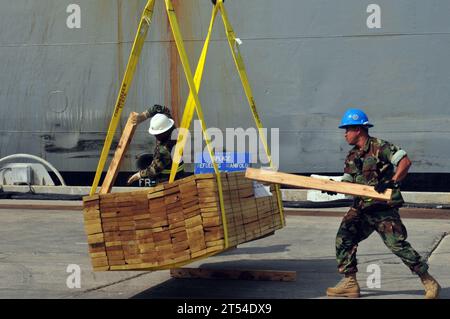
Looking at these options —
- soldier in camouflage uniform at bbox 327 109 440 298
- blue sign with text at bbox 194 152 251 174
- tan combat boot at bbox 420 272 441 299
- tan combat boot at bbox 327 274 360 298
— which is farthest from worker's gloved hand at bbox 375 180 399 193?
blue sign with text at bbox 194 152 251 174

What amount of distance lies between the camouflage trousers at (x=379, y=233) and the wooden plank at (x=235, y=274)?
3.09 ft

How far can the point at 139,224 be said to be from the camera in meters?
7.16

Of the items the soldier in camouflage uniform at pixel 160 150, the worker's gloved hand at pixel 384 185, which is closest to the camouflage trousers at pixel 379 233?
the worker's gloved hand at pixel 384 185

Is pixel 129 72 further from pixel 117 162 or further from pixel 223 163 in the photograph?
pixel 223 163

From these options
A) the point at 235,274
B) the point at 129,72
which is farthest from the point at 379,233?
the point at 129,72

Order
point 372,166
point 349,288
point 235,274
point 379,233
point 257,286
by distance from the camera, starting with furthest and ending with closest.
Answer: point 235,274
point 257,286
point 349,288
point 379,233
point 372,166

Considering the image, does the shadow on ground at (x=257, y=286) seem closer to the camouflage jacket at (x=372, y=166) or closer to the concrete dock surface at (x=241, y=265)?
the concrete dock surface at (x=241, y=265)

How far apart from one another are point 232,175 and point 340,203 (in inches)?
263

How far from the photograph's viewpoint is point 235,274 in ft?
27.9

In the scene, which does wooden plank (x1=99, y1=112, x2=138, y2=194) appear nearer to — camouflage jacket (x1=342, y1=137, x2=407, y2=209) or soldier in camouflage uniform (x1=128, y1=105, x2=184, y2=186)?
soldier in camouflage uniform (x1=128, y1=105, x2=184, y2=186)

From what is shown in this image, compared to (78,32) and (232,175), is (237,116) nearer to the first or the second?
(78,32)

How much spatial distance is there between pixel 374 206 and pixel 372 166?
358 mm

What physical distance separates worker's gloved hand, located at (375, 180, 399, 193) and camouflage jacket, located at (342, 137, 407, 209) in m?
0.13
